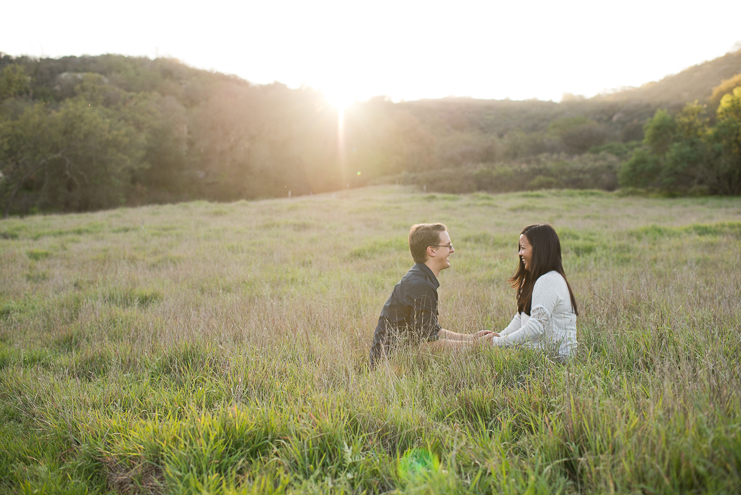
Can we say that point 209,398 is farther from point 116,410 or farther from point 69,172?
point 69,172

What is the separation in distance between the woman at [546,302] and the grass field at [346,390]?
8.1 inches

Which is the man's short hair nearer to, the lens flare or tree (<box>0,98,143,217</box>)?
the lens flare

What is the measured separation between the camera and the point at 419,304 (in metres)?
3.36

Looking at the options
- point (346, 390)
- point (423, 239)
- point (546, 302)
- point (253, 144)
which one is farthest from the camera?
point (253, 144)

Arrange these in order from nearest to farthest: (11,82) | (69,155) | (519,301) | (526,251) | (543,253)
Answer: (543,253)
(526,251)
(519,301)
(69,155)
(11,82)

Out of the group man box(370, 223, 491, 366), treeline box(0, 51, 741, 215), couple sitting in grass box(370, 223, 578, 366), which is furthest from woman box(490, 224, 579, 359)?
treeline box(0, 51, 741, 215)

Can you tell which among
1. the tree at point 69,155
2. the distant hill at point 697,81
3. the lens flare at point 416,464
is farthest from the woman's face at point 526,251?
the distant hill at point 697,81

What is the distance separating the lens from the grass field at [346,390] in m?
1.78

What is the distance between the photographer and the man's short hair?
3.49 meters

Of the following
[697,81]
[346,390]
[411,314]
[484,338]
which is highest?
[697,81]

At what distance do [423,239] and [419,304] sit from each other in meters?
0.59

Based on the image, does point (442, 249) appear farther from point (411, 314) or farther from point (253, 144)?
point (253, 144)

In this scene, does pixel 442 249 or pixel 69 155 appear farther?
pixel 69 155

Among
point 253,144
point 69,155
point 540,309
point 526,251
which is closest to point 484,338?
point 540,309
